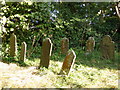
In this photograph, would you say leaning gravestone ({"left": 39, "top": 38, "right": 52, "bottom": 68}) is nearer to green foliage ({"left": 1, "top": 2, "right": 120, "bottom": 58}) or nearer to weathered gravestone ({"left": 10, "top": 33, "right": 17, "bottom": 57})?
weathered gravestone ({"left": 10, "top": 33, "right": 17, "bottom": 57})

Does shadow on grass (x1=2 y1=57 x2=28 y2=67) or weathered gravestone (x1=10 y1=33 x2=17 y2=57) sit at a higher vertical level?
weathered gravestone (x1=10 y1=33 x2=17 y2=57)

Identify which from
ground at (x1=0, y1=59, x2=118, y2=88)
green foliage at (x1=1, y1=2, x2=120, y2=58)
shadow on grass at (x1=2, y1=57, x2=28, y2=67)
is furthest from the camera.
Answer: green foliage at (x1=1, y1=2, x2=120, y2=58)

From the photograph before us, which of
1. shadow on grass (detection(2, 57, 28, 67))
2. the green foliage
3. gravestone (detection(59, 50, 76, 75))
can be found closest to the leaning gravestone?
gravestone (detection(59, 50, 76, 75))

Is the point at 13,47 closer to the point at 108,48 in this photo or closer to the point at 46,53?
the point at 46,53

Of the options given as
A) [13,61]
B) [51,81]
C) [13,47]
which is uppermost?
[13,47]

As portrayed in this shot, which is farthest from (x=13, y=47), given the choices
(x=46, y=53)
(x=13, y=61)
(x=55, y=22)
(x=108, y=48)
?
(x=108, y=48)

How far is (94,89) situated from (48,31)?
4818 mm

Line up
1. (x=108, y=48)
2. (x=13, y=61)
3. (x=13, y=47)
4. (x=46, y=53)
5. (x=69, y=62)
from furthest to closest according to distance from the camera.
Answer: (x=108, y=48) < (x=13, y=47) < (x=13, y=61) < (x=46, y=53) < (x=69, y=62)

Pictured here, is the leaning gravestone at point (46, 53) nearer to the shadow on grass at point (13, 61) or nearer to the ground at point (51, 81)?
the ground at point (51, 81)

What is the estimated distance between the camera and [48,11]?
746 centimetres

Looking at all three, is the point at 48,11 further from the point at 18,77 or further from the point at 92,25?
the point at 18,77

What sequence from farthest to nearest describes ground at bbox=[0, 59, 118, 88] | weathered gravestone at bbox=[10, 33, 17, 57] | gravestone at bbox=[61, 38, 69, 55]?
gravestone at bbox=[61, 38, 69, 55] → weathered gravestone at bbox=[10, 33, 17, 57] → ground at bbox=[0, 59, 118, 88]

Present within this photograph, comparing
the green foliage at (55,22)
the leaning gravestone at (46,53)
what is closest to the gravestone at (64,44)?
the green foliage at (55,22)

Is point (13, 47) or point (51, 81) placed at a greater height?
point (13, 47)
